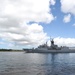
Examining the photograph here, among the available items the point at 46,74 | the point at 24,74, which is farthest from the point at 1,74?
the point at 46,74

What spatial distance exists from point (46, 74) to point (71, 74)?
565 centimetres

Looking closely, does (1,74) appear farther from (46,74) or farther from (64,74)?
(64,74)

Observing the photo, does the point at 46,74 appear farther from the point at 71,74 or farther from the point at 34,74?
the point at 71,74

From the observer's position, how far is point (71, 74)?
133ft

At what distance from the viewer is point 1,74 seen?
40000mm

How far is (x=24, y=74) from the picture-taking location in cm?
3975

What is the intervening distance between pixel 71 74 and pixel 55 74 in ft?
11.9

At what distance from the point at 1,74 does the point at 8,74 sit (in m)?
1.58

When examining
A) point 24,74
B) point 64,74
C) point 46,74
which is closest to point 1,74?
point 24,74

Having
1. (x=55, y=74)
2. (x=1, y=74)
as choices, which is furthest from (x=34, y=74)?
(x=1, y=74)

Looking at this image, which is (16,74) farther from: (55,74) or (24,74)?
(55,74)

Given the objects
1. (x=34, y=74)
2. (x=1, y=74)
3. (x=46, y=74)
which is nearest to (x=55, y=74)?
(x=46, y=74)

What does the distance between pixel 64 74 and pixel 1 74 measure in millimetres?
14164

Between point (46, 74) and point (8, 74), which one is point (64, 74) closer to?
point (46, 74)
